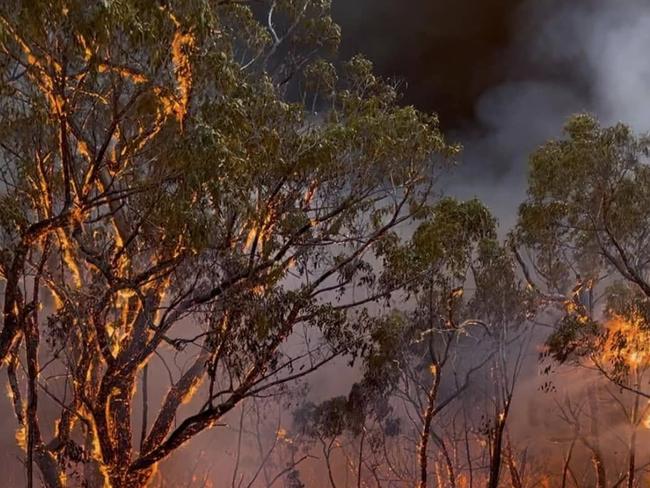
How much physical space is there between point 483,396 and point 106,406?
529 inches

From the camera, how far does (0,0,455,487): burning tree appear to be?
586cm

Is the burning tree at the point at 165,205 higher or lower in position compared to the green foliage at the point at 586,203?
lower

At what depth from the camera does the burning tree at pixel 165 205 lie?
19.2 ft

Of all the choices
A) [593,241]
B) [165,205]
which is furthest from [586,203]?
[165,205]

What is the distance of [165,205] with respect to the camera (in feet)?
19.8

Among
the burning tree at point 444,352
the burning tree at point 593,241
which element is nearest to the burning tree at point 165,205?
the burning tree at point 444,352

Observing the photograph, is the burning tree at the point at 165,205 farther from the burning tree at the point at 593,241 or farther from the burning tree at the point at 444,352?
the burning tree at the point at 593,241

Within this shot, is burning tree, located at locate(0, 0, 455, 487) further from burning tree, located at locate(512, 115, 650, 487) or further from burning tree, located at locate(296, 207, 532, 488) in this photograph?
burning tree, located at locate(512, 115, 650, 487)

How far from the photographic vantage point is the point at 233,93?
6.95m

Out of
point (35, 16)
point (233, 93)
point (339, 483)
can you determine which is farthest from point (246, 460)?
point (35, 16)

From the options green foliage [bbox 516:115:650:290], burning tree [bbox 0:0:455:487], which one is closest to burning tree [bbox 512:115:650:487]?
green foliage [bbox 516:115:650:290]

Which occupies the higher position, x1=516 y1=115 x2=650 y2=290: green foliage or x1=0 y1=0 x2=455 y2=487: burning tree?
x1=516 y1=115 x2=650 y2=290: green foliage

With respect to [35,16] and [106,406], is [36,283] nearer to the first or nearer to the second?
[106,406]

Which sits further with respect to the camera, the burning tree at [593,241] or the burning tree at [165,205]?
the burning tree at [593,241]
